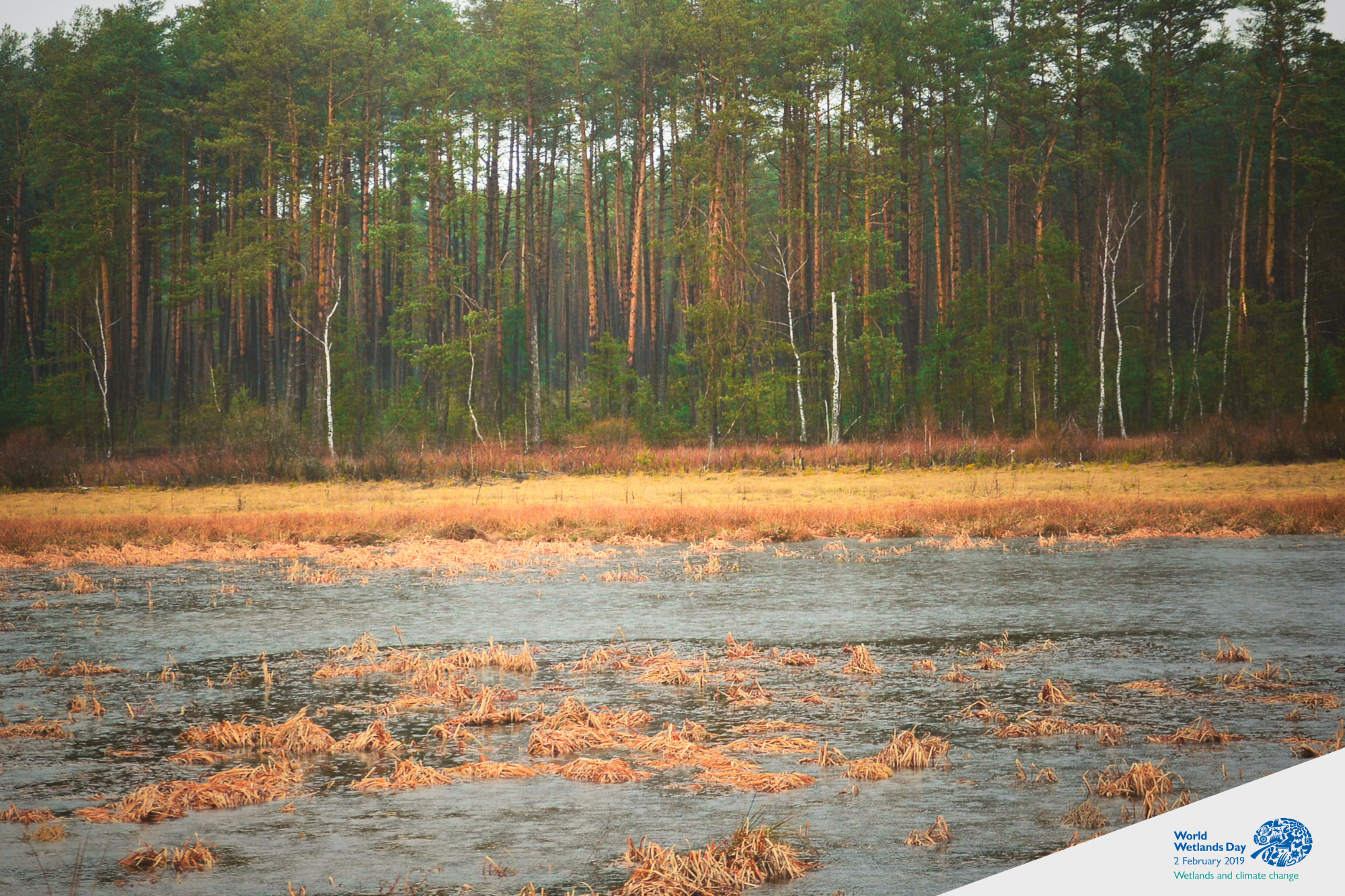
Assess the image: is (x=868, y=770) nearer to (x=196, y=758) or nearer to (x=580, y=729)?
(x=580, y=729)

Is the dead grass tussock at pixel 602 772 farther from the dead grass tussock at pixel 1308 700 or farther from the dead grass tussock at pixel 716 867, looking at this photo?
the dead grass tussock at pixel 1308 700

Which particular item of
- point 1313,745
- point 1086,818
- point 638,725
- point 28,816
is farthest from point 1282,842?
point 28,816

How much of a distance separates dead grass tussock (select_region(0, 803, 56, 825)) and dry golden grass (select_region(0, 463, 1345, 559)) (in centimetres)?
875

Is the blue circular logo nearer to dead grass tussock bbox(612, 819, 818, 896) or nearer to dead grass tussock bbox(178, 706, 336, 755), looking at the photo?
dead grass tussock bbox(612, 819, 818, 896)

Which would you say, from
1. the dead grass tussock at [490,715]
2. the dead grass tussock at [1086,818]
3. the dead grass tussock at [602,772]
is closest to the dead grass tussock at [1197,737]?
the dead grass tussock at [1086,818]

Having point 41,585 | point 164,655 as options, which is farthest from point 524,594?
point 41,585

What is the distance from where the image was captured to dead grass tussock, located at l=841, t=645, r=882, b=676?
7680 mm

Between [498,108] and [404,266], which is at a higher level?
[498,108]

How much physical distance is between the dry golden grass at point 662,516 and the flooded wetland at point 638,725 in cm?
347

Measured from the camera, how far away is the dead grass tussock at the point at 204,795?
16.0 feet

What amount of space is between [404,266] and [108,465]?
21558mm

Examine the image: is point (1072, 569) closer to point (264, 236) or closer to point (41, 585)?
point (41, 585)

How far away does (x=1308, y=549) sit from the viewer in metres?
13.5

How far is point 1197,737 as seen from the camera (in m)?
5.73
